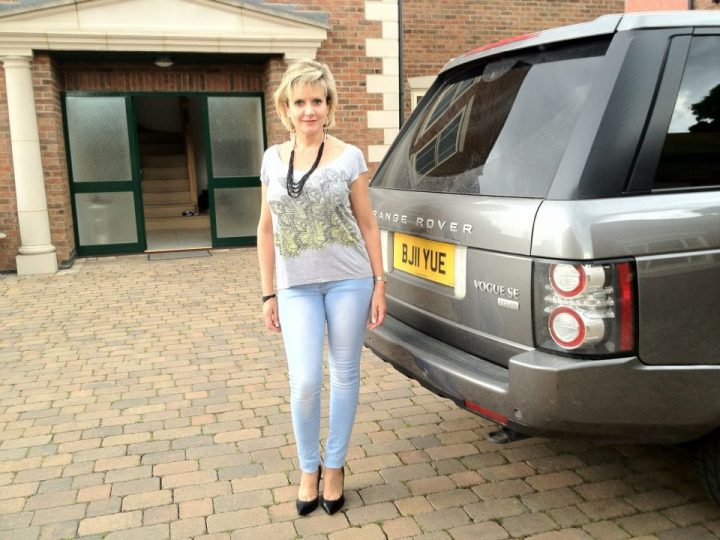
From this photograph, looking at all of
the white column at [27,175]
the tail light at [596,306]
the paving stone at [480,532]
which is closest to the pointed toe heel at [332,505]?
the paving stone at [480,532]

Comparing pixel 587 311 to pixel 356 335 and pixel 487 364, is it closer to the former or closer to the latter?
pixel 487 364

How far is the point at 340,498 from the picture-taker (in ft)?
9.75

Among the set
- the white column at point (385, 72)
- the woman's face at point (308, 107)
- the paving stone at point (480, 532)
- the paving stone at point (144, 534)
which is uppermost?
the white column at point (385, 72)

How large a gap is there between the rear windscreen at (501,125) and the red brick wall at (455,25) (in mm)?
8538

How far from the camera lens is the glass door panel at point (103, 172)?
9531mm

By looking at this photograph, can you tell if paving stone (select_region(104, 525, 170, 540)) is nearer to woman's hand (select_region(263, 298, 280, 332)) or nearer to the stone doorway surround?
woman's hand (select_region(263, 298, 280, 332))

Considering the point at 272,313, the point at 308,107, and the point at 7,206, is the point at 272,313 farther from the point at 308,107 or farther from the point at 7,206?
the point at 7,206

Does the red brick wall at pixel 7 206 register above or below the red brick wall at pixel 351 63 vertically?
below

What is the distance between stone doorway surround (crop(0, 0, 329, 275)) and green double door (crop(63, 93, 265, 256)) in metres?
0.88

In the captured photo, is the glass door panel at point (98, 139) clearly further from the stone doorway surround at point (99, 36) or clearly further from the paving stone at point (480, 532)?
the paving stone at point (480, 532)

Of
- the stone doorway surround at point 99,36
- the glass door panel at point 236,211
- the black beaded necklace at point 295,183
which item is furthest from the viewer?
the glass door panel at point 236,211

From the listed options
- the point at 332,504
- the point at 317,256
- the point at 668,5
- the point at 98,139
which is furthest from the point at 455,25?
the point at 332,504

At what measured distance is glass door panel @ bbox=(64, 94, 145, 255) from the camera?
375 inches

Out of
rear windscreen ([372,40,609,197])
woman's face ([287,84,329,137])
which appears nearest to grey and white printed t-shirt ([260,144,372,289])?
woman's face ([287,84,329,137])
